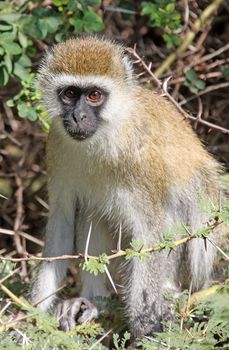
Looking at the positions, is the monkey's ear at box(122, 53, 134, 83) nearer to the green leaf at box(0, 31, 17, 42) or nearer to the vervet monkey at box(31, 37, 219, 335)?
the vervet monkey at box(31, 37, 219, 335)

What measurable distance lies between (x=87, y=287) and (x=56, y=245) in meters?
0.39

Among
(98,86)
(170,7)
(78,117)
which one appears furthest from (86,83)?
(170,7)

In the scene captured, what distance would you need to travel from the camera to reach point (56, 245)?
5094 mm

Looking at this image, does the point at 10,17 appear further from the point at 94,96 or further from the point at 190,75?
the point at 190,75

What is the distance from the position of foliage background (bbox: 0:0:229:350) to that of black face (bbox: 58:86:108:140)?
65 cm

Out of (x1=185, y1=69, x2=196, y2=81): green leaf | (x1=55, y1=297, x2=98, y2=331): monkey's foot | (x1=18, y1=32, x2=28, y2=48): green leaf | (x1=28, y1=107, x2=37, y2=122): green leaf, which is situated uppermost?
(x1=185, y1=69, x2=196, y2=81): green leaf

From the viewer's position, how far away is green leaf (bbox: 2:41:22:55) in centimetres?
529

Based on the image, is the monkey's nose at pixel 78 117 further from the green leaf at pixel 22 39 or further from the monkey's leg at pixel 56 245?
the green leaf at pixel 22 39

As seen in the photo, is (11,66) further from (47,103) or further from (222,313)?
(222,313)

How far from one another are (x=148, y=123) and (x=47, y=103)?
2.02 feet

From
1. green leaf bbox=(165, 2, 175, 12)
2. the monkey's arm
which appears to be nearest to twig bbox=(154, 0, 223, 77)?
green leaf bbox=(165, 2, 175, 12)

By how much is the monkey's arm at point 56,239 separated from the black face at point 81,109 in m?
0.49

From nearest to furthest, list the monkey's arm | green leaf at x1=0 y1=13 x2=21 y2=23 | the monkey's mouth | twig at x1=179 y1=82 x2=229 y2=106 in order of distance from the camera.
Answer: the monkey's mouth < the monkey's arm < green leaf at x1=0 y1=13 x2=21 y2=23 < twig at x1=179 y1=82 x2=229 y2=106

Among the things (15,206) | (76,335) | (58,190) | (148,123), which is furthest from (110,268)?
(15,206)
